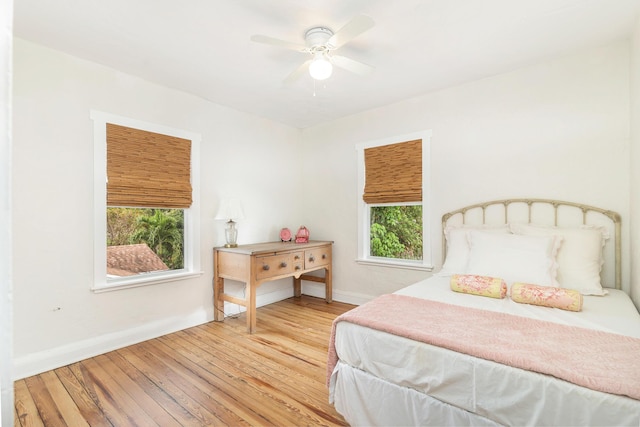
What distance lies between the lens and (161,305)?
299 cm

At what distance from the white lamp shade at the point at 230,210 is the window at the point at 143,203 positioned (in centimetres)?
25

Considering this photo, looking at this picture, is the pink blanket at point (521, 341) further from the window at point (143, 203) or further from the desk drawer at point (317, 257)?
the window at point (143, 203)

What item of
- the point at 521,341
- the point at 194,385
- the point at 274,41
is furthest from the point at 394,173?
the point at 194,385

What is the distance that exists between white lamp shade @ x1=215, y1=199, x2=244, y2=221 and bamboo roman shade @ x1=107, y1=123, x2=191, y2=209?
1.13 ft

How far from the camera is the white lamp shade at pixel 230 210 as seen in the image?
3.36 meters

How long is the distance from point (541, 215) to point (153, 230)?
3.64m

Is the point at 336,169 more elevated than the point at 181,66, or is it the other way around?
the point at 181,66

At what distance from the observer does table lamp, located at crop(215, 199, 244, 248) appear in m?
3.36

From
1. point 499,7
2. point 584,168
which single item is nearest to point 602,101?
point 584,168

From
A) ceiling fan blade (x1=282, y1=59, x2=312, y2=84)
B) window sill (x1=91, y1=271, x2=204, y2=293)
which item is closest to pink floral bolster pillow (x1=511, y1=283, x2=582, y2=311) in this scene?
ceiling fan blade (x1=282, y1=59, x2=312, y2=84)

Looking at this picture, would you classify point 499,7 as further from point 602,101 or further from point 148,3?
point 148,3

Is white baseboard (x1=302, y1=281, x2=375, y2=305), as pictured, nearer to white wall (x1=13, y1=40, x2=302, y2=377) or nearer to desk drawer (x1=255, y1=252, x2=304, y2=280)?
desk drawer (x1=255, y1=252, x2=304, y2=280)

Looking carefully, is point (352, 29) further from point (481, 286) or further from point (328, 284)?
point (328, 284)

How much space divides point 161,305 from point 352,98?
293 cm
